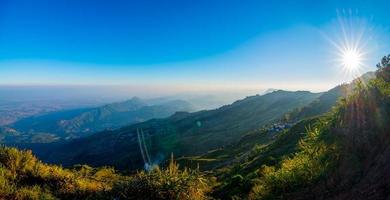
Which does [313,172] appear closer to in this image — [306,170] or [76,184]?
[306,170]

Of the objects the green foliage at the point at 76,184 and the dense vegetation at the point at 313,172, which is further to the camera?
the green foliage at the point at 76,184

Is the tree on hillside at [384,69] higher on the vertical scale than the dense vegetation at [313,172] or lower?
higher

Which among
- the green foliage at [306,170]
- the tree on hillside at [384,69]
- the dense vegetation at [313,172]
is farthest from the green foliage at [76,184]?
the tree on hillside at [384,69]

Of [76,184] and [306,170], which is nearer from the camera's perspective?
[306,170]

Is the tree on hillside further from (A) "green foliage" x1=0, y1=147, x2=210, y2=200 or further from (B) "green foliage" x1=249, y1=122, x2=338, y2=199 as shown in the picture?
(A) "green foliage" x1=0, y1=147, x2=210, y2=200

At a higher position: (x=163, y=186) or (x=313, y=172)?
(x=313, y=172)

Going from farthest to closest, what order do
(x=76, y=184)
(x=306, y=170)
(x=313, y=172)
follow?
(x=76, y=184) < (x=306, y=170) < (x=313, y=172)

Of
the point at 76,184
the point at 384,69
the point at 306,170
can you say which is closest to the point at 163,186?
the point at 76,184

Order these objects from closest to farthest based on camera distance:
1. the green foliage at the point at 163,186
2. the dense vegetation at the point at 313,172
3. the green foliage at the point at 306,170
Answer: the dense vegetation at the point at 313,172 < the green foliage at the point at 163,186 < the green foliage at the point at 306,170

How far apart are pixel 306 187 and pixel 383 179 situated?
3353 mm

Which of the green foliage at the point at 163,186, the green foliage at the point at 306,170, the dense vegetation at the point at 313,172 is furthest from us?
the green foliage at the point at 306,170

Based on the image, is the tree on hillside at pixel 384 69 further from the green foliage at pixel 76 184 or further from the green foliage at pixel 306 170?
the green foliage at pixel 76 184

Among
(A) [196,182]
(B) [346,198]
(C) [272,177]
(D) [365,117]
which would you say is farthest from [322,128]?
(A) [196,182]

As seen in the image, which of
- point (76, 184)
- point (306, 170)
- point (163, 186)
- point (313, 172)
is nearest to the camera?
point (163, 186)
